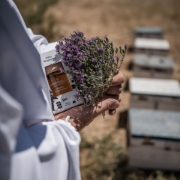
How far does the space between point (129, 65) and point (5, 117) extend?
3865 mm

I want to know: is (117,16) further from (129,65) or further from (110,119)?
(110,119)

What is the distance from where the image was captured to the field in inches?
95.2

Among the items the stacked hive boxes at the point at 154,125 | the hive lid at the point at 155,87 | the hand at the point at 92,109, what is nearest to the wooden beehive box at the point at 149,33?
the stacked hive boxes at the point at 154,125

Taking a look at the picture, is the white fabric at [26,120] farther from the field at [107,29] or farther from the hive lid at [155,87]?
the hive lid at [155,87]

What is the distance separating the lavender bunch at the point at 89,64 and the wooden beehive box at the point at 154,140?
123 centimetres

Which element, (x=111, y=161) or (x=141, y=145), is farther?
(x=111, y=161)

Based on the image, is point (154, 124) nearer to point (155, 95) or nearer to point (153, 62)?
point (155, 95)

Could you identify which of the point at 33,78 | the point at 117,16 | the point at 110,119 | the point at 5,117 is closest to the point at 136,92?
the point at 110,119

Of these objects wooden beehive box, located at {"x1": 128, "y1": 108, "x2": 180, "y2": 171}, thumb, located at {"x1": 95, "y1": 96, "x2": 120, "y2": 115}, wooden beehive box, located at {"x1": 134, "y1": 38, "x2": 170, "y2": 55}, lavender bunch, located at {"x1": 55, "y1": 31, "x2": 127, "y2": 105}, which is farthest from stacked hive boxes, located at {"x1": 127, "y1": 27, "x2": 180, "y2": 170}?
lavender bunch, located at {"x1": 55, "y1": 31, "x2": 127, "y2": 105}

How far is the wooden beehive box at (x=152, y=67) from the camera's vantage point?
3.51m

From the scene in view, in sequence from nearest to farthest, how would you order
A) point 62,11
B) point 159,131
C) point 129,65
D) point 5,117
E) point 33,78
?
point 5,117 → point 33,78 → point 159,131 → point 129,65 → point 62,11

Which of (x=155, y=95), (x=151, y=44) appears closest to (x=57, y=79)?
(x=155, y=95)

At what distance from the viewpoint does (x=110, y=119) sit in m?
3.10

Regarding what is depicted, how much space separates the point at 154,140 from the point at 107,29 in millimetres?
3891
